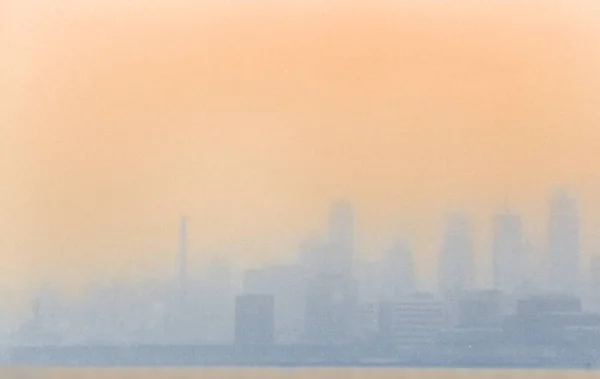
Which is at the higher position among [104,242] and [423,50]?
[423,50]

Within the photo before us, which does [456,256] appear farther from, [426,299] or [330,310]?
[330,310]

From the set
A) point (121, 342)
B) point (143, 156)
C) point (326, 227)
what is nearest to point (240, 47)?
point (143, 156)

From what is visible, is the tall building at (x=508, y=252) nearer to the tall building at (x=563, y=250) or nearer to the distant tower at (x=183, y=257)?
the tall building at (x=563, y=250)

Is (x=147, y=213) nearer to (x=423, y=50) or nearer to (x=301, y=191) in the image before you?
(x=301, y=191)

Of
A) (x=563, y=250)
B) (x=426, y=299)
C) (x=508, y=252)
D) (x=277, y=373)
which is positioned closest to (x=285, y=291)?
(x=277, y=373)

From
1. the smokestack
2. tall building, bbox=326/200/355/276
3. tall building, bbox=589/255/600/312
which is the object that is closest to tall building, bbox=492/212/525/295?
tall building, bbox=589/255/600/312

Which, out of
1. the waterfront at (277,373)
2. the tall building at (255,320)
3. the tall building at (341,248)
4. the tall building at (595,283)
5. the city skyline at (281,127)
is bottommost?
the waterfront at (277,373)

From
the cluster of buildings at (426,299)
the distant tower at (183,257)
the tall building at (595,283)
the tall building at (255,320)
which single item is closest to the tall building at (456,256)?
the cluster of buildings at (426,299)
